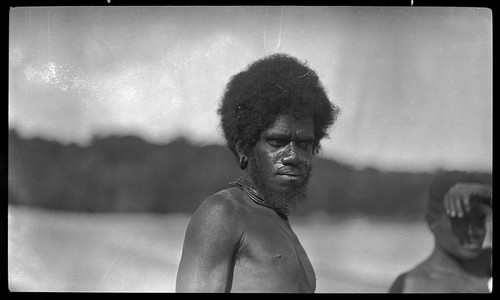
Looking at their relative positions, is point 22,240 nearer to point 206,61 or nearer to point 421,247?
point 206,61

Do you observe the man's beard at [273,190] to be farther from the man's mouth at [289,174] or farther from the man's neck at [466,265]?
the man's neck at [466,265]

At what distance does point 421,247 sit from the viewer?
3480mm

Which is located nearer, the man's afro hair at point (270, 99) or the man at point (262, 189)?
the man at point (262, 189)

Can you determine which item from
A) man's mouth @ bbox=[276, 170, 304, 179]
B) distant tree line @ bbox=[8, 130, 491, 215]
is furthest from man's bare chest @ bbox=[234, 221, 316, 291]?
distant tree line @ bbox=[8, 130, 491, 215]

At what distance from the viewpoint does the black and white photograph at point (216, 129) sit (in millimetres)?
3410

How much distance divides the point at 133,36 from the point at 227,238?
4.38ft

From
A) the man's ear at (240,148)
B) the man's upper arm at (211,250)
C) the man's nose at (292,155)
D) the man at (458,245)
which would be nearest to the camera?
the man's upper arm at (211,250)

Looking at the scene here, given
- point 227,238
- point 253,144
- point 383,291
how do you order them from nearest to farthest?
point 227,238 → point 253,144 → point 383,291

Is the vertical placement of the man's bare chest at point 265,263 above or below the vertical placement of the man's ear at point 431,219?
below

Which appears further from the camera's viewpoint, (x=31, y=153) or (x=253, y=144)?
(x=31, y=153)

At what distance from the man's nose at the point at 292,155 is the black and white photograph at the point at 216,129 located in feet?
0.88

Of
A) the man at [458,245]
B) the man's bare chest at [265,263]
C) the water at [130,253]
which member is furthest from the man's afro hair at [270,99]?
the man at [458,245]

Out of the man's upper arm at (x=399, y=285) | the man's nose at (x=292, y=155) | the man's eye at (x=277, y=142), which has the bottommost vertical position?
the man's upper arm at (x=399, y=285)
